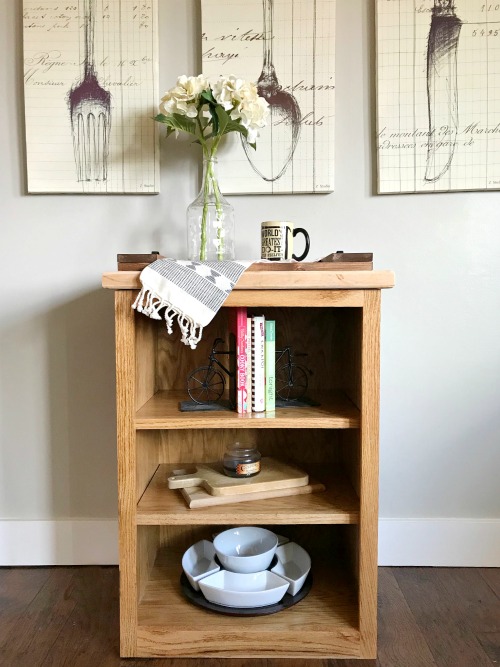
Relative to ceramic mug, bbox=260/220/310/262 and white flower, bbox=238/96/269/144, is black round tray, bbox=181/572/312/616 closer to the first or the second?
ceramic mug, bbox=260/220/310/262

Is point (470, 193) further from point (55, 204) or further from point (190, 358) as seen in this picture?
point (55, 204)

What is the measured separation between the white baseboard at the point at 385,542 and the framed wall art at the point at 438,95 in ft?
3.21

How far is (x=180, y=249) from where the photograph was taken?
149 cm

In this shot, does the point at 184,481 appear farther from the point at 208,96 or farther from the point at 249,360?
the point at 208,96

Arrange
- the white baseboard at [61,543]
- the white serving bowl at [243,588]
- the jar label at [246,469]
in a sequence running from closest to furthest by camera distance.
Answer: the white serving bowl at [243,588] → the jar label at [246,469] → the white baseboard at [61,543]

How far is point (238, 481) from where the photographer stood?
4.09ft

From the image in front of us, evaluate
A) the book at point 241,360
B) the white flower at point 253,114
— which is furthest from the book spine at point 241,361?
the white flower at point 253,114

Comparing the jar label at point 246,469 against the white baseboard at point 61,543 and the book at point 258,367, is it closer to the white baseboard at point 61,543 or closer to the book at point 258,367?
the book at point 258,367

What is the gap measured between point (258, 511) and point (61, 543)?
0.73 meters

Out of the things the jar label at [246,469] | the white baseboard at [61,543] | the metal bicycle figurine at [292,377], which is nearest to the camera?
the jar label at [246,469]

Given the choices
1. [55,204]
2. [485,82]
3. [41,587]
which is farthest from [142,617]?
[485,82]

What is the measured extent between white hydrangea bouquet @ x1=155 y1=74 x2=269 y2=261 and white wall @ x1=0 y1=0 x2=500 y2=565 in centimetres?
16

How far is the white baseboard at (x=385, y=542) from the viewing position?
152 cm

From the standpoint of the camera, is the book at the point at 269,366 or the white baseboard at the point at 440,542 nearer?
the book at the point at 269,366
